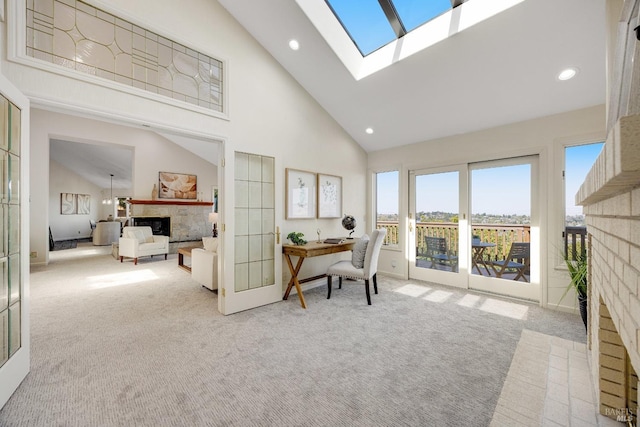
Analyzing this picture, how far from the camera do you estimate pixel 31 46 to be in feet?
6.47

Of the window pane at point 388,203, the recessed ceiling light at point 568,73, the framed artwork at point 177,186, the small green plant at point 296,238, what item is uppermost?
the recessed ceiling light at point 568,73

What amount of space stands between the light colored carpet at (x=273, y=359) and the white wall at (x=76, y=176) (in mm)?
3197

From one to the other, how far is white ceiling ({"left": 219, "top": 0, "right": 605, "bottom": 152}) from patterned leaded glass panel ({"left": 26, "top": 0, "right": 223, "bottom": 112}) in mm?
853

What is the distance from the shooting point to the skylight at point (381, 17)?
9.01 ft

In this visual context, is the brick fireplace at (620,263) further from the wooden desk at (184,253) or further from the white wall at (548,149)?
the wooden desk at (184,253)

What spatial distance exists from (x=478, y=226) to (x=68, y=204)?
494 inches

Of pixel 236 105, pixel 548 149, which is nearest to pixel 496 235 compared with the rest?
pixel 548 149

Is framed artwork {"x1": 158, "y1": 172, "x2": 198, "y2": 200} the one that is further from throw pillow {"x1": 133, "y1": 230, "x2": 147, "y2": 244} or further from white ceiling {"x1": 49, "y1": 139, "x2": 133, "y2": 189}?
throw pillow {"x1": 133, "y1": 230, "x2": 147, "y2": 244}

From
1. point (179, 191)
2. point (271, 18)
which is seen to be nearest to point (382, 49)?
point (271, 18)

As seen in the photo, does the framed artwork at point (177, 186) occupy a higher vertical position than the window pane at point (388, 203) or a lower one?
higher

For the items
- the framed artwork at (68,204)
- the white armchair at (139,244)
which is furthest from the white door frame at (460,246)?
the framed artwork at (68,204)

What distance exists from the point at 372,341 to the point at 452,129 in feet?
10.2

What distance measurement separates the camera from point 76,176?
9.77 metres

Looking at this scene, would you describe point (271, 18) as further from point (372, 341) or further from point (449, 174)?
point (372, 341)
